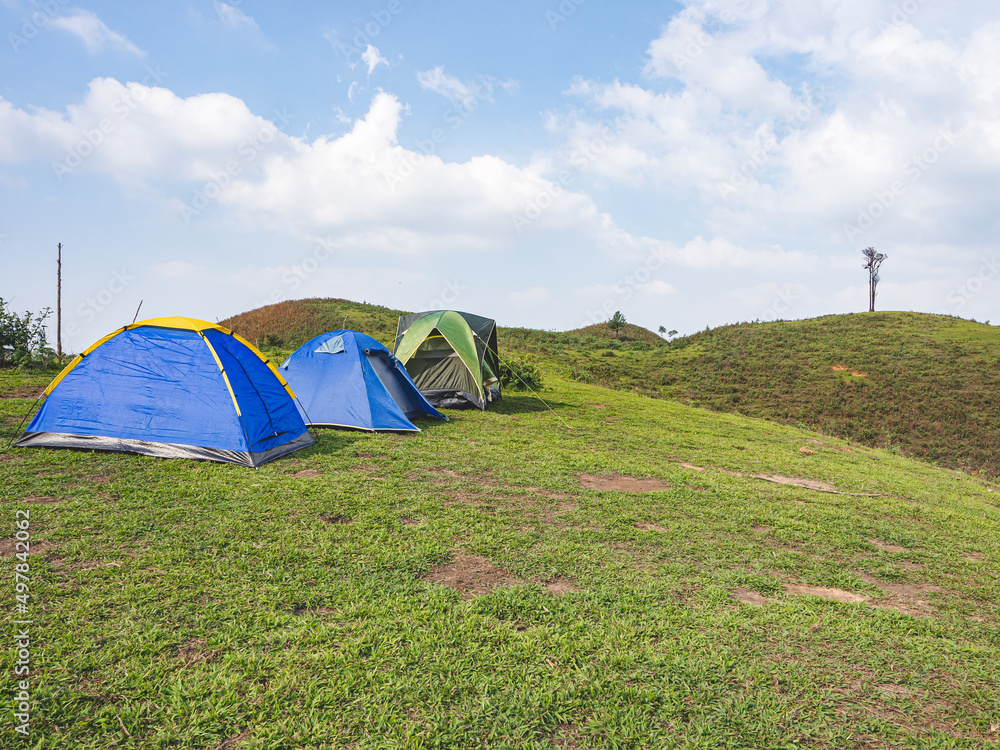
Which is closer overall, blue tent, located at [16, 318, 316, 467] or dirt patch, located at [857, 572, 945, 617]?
dirt patch, located at [857, 572, 945, 617]

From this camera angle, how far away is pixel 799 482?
8859 mm

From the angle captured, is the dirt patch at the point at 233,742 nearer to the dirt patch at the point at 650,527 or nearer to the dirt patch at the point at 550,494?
the dirt patch at the point at 650,527

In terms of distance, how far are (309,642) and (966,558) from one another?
6.62 meters

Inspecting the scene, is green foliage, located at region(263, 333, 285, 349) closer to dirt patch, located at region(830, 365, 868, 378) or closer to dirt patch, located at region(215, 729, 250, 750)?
dirt patch, located at region(215, 729, 250, 750)

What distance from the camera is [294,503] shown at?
573 centimetres

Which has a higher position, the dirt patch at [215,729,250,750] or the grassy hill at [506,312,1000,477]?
the grassy hill at [506,312,1000,477]

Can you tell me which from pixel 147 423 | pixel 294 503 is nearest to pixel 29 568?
pixel 294 503

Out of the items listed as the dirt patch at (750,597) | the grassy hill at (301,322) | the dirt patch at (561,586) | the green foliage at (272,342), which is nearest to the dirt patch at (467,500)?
the dirt patch at (561,586)

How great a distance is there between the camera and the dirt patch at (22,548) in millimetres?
4211

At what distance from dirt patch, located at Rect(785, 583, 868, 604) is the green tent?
30.8 feet

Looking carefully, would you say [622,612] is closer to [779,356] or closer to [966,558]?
[966,558]

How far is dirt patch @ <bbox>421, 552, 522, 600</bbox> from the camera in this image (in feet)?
13.5

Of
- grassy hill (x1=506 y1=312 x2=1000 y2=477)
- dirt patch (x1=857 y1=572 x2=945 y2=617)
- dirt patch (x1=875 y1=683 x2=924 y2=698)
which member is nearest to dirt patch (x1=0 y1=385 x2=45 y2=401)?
dirt patch (x1=875 y1=683 x2=924 y2=698)

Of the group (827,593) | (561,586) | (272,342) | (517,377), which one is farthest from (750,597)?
(272,342)
